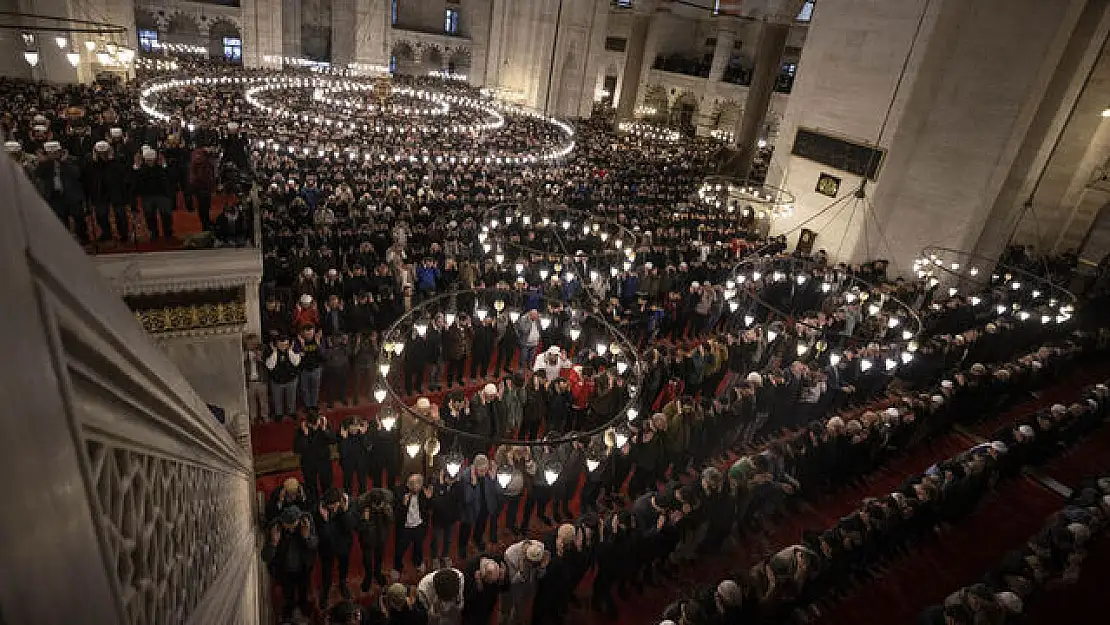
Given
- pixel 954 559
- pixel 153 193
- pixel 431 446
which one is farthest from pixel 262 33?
pixel 954 559

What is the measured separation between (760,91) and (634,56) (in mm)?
13202

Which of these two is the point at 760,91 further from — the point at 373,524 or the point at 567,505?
the point at 373,524

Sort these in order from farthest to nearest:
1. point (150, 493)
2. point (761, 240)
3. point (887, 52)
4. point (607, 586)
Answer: point (761, 240) → point (887, 52) → point (607, 586) → point (150, 493)

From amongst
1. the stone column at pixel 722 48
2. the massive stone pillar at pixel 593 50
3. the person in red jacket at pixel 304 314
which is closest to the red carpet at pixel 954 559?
the person in red jacket at pixel 304 314

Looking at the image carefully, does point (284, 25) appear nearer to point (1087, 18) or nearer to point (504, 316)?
point (504, 316)

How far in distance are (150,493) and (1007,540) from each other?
12.9m

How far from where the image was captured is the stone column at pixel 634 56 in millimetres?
37688

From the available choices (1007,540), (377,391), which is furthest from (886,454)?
(377,391)

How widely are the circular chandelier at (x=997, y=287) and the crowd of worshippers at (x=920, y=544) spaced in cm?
663

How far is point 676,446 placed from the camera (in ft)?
33.3

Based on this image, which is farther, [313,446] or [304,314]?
[304,314]

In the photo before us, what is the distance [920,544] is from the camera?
390 inches

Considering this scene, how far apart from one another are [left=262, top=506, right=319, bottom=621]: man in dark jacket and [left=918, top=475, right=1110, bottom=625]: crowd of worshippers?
742 centimetres

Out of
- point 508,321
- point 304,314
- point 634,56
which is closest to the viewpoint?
point 304,314
